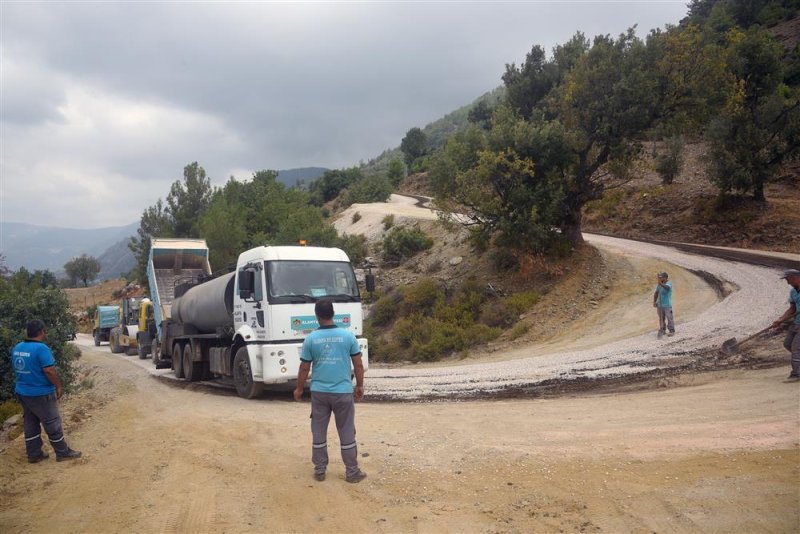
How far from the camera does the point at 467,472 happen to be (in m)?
6.48

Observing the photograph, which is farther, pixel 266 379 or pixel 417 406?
pixel 266 379

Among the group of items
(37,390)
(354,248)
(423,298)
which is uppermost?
(354,248)

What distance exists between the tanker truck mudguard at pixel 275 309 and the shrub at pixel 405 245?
17846 mm

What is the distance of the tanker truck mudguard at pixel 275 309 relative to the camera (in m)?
11.7

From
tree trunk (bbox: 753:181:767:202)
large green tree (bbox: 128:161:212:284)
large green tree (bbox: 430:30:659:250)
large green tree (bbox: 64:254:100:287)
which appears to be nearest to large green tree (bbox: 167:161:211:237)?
large green tree (bbox: 128:161:212:284)

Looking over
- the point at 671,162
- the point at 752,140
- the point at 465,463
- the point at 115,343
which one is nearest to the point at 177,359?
the point at 465,463

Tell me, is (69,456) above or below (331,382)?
below

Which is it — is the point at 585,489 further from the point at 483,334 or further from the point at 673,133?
the point at 673,133

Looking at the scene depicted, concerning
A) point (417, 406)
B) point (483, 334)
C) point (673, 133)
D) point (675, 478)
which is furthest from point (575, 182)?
point (675, 478)

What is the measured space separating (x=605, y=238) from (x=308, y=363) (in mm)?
28224

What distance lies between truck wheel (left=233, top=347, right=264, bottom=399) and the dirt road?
2304 millimetres

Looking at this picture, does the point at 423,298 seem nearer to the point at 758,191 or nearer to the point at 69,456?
the point at 69,456

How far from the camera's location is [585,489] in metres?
5.85

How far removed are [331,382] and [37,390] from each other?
4502mm
